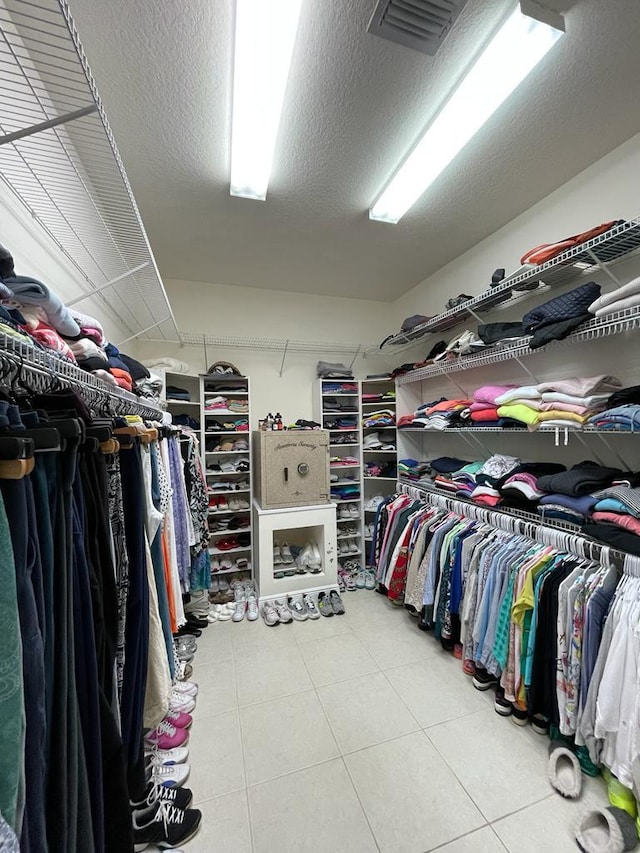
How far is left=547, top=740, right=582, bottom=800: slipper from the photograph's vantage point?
4.03 feet

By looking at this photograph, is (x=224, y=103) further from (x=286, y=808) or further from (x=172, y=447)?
(x=286, y=808)

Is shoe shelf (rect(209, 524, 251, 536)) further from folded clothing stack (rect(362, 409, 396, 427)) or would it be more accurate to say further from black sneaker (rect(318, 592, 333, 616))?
folded clothing stack (rect(362, 409, 396, 427))

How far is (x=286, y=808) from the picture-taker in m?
1.21

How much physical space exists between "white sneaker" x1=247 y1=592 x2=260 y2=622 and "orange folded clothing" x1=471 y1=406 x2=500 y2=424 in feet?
6.84

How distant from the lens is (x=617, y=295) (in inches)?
53.6

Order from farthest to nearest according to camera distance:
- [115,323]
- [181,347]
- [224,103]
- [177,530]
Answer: [181,347] → [115,323] → [177,530] → [224,103]

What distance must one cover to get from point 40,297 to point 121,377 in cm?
50

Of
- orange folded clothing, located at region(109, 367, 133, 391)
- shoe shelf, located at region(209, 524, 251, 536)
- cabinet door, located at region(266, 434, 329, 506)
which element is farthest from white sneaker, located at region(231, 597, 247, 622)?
orange folded clothing, located at region(109, 367, 133, 391)

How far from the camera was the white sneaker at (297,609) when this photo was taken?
7.79 ft

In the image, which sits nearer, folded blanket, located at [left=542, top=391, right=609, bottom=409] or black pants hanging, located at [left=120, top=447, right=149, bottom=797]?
black pants hanging, located at [left=120, top=447, right=149, bottom=797]

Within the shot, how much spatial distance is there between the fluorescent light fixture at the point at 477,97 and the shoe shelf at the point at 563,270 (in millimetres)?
694

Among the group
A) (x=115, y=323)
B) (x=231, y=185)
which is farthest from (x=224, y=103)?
(x=115, y=323)

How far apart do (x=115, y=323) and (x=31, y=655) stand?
2.37 meters

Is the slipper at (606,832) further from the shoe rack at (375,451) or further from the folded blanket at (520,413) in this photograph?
the shoe rack at (375,451)
